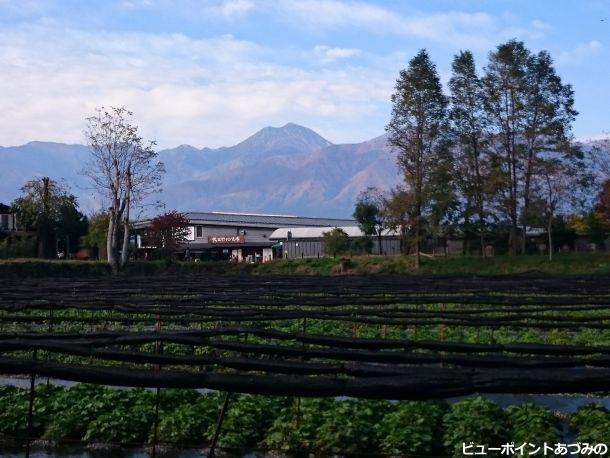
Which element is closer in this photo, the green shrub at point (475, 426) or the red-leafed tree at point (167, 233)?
the green shrub at point (475, 426)

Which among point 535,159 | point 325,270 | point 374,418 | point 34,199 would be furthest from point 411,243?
point 374,418

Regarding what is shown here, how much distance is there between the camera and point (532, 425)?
24.2 feet

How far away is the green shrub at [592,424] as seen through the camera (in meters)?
7.14

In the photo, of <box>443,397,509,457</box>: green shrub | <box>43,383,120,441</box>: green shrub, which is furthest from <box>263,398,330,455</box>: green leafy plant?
<box>43,383,120,441</box>: green shrub

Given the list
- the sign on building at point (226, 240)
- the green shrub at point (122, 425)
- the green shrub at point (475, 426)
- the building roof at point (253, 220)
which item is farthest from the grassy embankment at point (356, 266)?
the green shrub at point (122, 425)

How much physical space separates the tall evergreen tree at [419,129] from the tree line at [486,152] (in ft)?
0.17

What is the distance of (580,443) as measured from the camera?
7.14 metres

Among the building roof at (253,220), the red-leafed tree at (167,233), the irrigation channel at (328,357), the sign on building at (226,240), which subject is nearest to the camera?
the irrigation channel at (328,357)

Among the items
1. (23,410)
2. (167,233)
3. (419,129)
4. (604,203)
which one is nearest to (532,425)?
(23,410)

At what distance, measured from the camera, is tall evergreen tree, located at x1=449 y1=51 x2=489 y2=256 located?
43.6 meters

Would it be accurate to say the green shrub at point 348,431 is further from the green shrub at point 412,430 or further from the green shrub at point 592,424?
the green shrub at point 592,424

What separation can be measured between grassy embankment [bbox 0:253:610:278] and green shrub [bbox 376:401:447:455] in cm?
2997

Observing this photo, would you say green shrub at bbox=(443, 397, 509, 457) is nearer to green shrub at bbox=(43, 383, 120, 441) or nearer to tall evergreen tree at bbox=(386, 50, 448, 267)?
green shrub at bbox=(43, 383, 120, 441)

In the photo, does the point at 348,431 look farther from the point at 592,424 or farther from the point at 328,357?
the point at 592,424
